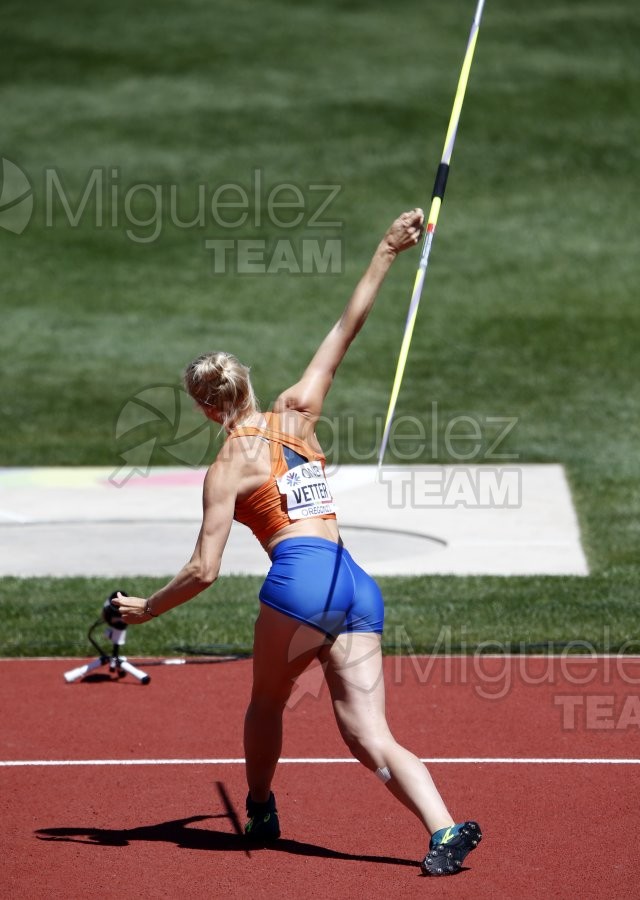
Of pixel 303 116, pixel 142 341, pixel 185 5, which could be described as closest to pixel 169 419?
pixel 142 341

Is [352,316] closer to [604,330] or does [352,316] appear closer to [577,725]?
[577,725]

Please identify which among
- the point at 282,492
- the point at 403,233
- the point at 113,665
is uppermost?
the point at 403,233

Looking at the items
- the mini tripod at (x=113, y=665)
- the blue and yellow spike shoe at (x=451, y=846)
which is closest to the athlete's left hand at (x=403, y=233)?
the blue and yellow spike shoe at (x=451, y=846)

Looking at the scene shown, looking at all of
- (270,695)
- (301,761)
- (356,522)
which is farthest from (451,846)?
(356,522)

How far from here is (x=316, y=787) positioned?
7.31 meters

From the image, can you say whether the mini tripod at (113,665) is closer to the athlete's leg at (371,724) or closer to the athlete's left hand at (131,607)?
the athlete's left hand at (131,607)

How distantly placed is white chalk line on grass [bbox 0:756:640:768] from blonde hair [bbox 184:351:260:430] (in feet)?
7.93

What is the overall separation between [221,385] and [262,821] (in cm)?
200

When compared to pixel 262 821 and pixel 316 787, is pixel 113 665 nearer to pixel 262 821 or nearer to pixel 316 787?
pixel 316 787

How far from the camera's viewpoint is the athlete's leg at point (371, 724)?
229 inches

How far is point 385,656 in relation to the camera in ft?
32.1

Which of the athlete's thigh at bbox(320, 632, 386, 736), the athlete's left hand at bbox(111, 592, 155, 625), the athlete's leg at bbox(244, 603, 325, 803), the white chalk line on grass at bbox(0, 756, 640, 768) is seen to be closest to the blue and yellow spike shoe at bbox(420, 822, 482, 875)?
the athlete's thigh at bbox(320, 632, 386, 736)

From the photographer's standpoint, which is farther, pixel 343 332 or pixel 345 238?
pixel 345 238

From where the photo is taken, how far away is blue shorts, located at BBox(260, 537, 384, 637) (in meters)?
5.90
